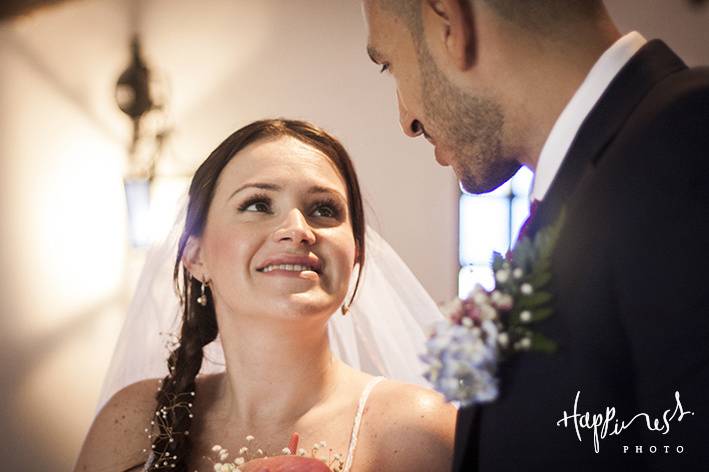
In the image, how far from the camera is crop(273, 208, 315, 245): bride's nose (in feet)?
5.79

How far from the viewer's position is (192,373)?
6.86 feet

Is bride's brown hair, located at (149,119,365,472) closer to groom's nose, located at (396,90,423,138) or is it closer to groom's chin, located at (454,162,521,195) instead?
groom's nose, located at (396,90,423,138)

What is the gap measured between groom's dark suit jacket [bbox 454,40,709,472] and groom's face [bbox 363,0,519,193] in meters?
0.16

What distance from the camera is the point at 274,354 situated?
190 cm

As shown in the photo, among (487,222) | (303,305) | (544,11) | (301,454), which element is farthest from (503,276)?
(487,222)

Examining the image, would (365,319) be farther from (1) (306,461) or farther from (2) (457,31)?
(2) (457,31)

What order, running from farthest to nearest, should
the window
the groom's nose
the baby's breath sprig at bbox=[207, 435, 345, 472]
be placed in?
the window, the baby's breath sprig at bbox=[207, 435, 345, 472], the groom's nose

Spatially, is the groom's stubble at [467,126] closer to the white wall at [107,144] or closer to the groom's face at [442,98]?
the groom's face at [442,98]

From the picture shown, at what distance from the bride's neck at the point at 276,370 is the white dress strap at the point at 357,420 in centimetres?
9

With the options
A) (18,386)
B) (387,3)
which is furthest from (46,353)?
(387,3)

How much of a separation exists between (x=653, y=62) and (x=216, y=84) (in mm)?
3488

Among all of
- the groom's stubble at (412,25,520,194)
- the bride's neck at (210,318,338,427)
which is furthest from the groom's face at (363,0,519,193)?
the bride's neck at (210,318,338,427)

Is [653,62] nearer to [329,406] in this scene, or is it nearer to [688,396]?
[688,396]

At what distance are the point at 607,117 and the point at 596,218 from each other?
137mm
